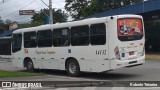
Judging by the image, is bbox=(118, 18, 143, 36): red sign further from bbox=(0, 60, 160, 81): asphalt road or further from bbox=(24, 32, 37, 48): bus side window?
bbox=(24, 32, 37, 48): bus side window

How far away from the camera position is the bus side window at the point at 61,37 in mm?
20053

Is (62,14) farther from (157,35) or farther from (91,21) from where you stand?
(91,21)

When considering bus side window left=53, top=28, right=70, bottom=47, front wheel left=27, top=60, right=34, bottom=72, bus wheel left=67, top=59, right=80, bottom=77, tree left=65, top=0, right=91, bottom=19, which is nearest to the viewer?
bus wheel left=67, top=59, right=80, bottom=77

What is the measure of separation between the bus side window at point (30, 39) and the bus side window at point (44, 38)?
0.52 meters

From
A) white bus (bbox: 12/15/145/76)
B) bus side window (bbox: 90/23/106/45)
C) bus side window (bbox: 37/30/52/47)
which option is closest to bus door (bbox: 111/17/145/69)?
white bus (bbox: 12/15/145/76)

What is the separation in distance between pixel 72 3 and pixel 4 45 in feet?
153

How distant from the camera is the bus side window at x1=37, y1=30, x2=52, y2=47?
21469mm

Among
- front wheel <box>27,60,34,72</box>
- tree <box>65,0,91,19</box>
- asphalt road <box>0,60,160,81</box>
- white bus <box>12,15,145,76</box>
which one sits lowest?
asphalt road <box>0,60,160,81</box>

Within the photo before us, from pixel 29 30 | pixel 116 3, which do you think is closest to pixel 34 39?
pixel 29 30

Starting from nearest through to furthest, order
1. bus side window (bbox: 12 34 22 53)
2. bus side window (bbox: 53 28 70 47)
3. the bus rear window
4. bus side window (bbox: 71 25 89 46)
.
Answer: the bus rear window
bus side window (bbox: 71 25 89 46)
bus side window (bbox: 53 28 70 47)
bus side window (bbox: 12 34 22 53)

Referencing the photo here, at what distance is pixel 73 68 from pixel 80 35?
1873 mm

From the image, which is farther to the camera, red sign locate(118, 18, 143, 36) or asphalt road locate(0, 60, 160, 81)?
red sign locate(118, 18, 143, 36)

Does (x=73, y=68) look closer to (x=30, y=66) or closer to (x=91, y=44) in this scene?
(x=91, y=44)

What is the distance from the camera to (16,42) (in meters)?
24.9
